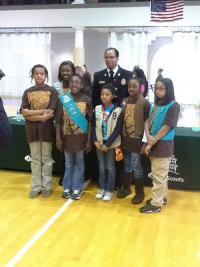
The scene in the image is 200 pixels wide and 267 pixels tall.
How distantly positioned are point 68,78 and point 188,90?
4.06 m

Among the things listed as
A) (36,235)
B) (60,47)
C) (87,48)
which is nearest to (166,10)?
(87,48)

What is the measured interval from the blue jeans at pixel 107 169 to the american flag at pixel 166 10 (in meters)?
4.01

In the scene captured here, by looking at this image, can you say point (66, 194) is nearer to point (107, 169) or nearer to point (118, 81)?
point (107, 169)

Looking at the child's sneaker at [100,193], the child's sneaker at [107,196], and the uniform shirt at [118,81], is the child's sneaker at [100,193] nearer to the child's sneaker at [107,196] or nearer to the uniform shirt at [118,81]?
the child's sneaker at [107,196]

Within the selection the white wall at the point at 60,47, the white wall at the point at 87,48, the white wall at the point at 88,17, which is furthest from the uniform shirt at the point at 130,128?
the white wall at the point at 60,47

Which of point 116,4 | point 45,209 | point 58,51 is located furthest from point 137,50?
point 45,209

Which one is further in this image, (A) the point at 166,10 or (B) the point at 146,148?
(A) the point at 166,10

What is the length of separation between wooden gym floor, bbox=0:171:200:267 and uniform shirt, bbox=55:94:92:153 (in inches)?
23.2

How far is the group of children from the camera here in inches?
135

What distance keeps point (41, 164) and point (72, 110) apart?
0.70 m

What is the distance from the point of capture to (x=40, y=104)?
356 centimetres

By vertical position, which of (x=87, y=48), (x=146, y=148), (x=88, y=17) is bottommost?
(x=146, y=148)

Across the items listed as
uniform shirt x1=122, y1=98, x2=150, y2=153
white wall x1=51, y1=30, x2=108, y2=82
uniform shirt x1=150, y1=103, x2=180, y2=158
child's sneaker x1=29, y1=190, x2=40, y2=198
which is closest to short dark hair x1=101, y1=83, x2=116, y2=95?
uniform shirt x1=122, y1=98, x2=150, y2=153

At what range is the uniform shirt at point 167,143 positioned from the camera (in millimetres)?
3133
